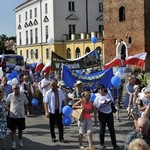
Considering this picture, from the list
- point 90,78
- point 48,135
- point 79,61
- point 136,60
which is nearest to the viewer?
point 48,135

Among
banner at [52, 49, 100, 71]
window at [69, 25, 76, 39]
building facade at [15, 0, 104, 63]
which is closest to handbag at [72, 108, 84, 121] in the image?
banner at [52, 49, 100, 71]

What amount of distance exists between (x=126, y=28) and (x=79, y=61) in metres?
28.6

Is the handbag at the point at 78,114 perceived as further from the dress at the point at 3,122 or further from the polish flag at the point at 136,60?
the polish flag at the point at 136,60

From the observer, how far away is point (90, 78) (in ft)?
47.9

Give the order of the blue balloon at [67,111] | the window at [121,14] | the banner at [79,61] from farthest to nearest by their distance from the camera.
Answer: the window at [121,14] → the banner at [79,61] → the blue balloon at [67,111]

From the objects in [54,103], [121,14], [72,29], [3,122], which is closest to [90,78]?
[54,103]

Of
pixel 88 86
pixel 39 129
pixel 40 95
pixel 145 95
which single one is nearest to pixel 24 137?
pixel 39 129

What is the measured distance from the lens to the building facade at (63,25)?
58.0 m

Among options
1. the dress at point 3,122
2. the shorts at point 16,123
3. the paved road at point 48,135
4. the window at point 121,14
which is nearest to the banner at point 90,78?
the paved road at point 48,135

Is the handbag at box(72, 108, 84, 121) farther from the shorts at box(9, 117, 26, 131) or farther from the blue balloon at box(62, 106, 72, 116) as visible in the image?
the shorts at box(9, 117, 26, 131)

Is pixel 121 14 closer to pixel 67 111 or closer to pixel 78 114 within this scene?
pixel 67 111

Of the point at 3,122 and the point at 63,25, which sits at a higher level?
the point at 63,25

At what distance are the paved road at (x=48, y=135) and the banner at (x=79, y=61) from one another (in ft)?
7.27

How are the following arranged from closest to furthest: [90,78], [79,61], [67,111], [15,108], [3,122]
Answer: [3,122] → [15,108] → [67,111] → [90,78] → [79,61]
